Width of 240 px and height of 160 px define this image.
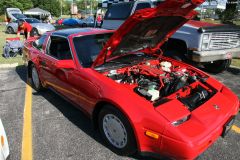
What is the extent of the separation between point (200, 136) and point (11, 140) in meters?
2.70

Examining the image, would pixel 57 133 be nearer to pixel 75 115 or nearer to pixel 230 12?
pixel 75 115

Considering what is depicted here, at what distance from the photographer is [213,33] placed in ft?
20.2

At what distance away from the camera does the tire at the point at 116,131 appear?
9.81 feet

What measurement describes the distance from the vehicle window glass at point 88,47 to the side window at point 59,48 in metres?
0.20

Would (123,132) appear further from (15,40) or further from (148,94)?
(15,40)

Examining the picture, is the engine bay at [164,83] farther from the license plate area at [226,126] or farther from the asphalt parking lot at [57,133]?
the asphalt parking lot at [57,133]

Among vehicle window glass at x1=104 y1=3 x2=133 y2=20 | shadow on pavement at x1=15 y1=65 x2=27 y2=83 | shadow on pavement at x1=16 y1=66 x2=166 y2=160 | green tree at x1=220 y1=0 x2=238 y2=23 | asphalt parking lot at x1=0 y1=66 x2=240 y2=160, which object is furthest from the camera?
green tree at x1=220 y1=0 x2=238 y2=23

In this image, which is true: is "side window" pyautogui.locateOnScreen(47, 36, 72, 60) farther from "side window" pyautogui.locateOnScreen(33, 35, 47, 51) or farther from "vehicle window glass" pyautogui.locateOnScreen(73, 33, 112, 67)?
"side window" pyautogui.locateOnScreen(33, 35, 47, 51)

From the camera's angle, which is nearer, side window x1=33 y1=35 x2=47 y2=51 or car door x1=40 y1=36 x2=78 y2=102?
car door x1=40 y1=36 x2=78 y2=102

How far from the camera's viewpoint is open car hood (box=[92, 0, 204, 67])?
3152 millimetres

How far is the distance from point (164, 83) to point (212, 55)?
2946 mm

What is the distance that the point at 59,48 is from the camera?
4621 mm

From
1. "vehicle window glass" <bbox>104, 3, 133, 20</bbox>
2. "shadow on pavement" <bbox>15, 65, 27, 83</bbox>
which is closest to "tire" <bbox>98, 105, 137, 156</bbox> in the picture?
"shadow on pavement" <bbox>15, 65, 27, 83</bbox>

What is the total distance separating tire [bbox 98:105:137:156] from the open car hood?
82 cm
